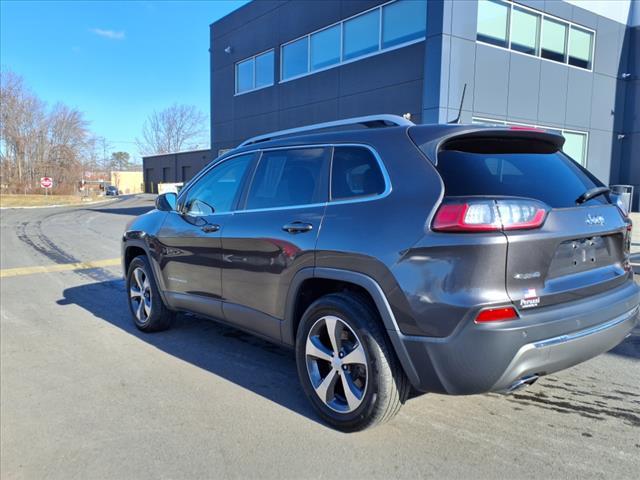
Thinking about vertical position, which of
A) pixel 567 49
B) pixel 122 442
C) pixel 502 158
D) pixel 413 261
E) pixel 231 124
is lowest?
pixel 122 442

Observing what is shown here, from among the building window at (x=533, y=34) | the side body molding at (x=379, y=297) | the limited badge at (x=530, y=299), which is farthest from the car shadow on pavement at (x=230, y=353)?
the building window at (x=533, y=34)

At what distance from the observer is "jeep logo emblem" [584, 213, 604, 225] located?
284 centimetres

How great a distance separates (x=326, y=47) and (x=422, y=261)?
1660 cm

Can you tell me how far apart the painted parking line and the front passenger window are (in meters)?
5.54

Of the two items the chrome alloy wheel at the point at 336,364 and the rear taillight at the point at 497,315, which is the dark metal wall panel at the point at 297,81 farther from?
the rear taillight at the point at 497,315

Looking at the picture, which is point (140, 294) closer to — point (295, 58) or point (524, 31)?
point (524, 31)

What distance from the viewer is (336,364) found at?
3098 mm

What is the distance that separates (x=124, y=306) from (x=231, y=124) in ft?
59.7

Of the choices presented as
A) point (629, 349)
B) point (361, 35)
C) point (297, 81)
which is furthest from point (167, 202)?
point (297, 81)

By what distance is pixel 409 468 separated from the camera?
2701 millimetres

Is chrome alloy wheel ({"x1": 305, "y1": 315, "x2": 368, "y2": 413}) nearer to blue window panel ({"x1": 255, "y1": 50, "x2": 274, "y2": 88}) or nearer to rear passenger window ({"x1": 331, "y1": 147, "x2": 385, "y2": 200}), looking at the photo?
rear passenger window ({"x1": 331, "y1": 147, "x2": 385, "y2": 200})

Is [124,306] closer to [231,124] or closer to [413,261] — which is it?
[413,261]

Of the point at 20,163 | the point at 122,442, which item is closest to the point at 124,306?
the point at 122,442

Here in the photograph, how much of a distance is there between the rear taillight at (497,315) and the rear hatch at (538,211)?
0.22 ft
